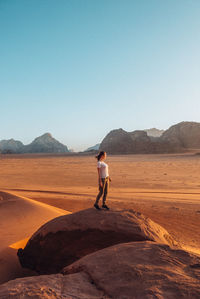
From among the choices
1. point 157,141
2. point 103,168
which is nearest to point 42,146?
point 157,141

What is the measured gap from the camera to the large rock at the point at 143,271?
2.00 m

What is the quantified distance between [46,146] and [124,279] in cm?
9245

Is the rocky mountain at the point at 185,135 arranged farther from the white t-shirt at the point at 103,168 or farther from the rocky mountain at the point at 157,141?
the white t-shirt at the point at 103,168

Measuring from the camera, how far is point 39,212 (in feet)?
24.9

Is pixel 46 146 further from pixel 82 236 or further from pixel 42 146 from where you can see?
pixel 82 236

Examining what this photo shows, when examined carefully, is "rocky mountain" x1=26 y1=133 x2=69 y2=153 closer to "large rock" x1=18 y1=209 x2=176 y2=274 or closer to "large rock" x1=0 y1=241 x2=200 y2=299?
"large rock" x1=18 y1=209 x2=176 y2=274

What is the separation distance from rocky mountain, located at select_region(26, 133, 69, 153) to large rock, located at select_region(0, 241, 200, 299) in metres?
87.9

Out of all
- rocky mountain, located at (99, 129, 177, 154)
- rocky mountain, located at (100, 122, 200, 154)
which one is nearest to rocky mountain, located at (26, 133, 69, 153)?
rocky mountain, located at (99, 129, 177, 154)

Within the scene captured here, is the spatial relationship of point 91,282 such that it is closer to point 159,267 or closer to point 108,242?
point 159,267

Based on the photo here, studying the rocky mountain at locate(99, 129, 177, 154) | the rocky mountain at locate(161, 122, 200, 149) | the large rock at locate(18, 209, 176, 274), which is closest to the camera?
the large rock at locate(18, 209, 176, 274)

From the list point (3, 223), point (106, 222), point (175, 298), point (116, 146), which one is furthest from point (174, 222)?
point (116, 146)

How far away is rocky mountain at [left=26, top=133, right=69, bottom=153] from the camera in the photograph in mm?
89062

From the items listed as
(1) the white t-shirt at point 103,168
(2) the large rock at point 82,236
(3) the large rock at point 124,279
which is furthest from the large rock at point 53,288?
(1) the white t-shirt at point 103,168

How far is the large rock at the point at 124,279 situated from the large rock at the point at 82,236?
0.90m
